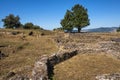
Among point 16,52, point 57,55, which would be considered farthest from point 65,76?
point 16,52

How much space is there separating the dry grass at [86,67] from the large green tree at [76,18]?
4485 centimetres

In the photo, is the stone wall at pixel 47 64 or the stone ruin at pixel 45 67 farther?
the stone wall at pixel 47 64

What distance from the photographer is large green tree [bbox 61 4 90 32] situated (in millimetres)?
74875

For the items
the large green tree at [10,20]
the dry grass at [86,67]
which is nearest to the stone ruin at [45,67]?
the dry grass at [86,67]

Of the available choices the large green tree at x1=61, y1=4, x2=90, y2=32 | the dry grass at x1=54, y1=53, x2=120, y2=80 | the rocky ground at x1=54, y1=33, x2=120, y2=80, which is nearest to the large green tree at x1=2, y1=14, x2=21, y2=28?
the large green tree at x1=61, y1=4, x2=90, y2=32

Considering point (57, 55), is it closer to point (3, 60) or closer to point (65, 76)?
point (65, 76)

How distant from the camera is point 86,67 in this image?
2461 cm

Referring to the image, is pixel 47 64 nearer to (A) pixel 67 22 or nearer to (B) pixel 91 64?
(B) pixel 91 64

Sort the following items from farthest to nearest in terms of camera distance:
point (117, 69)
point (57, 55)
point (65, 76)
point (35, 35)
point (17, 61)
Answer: point (35, 35) < point (17, 61) < point (57, 55) < point (117, 69) < point (65, 76)

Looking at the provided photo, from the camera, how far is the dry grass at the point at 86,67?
844 inches

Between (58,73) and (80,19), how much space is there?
53.9m

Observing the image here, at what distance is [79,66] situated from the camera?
2511 cm

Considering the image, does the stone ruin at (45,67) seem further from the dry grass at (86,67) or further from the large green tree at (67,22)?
the large green tree at (67,22)

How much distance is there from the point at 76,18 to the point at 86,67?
52.0 m
